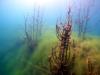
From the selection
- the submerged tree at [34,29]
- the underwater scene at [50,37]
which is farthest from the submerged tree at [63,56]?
the submerged tree at [34,29]

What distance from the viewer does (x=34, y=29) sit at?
3.47m

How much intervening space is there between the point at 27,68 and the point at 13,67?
0.20 metres

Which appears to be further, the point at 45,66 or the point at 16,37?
the point at 16,37

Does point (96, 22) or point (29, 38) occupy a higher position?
point (96, 22)

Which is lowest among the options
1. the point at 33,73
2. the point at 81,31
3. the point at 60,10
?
the point at 33,73

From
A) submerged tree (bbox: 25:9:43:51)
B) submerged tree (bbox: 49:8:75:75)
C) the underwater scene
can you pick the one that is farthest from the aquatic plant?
submerged tree (bbox: 25:9:43:51)

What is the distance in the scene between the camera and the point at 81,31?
328cm

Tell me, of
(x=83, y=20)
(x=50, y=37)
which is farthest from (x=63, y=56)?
(x=83, y=20)

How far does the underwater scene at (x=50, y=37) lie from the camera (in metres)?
3.09

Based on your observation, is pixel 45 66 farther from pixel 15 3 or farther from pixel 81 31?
pixel 15 3

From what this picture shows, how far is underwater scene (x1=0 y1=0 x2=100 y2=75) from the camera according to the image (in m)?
3.09

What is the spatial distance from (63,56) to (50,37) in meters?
0.38

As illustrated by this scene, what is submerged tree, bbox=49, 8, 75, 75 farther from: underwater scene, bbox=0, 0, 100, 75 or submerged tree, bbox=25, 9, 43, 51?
submerged tree, bbox=25, 9, 43, 51

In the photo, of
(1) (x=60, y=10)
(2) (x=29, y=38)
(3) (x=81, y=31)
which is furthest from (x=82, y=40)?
(2) (x=29, y=38)
